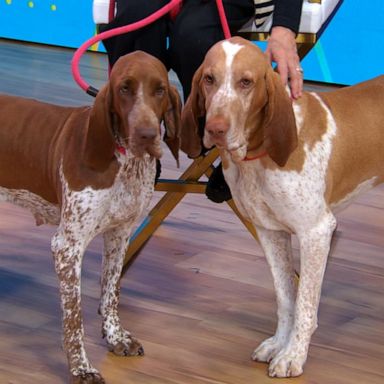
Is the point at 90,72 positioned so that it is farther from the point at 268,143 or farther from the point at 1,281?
the point at 268,143

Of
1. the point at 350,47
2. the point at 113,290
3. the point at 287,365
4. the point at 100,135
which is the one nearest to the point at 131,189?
the point at 100,135

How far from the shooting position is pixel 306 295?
2012mm

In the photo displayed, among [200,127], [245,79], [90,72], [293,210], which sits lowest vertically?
[90,72]

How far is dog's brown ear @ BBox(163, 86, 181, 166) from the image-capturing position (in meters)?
1.94

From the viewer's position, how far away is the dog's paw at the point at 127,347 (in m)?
2.09

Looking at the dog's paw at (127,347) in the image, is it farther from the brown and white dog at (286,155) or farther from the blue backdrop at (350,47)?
the blue backdrop at (350,47)

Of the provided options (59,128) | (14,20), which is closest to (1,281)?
(59,128)

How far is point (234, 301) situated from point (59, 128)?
0.70m

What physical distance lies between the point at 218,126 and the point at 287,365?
22.9 inches

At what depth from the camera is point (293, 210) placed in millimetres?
1976

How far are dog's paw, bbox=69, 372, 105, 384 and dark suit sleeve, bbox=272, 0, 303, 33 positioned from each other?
93cm

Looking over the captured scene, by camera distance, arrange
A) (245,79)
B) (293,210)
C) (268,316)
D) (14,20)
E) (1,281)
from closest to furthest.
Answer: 1. (245,79)
2. (293,210)
3. (268,316)
4. (1,281)
5. (14,20)

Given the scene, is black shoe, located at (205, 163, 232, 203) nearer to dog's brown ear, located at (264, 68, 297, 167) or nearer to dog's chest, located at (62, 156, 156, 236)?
dog's chest, located at (62, 156, 156, 236)

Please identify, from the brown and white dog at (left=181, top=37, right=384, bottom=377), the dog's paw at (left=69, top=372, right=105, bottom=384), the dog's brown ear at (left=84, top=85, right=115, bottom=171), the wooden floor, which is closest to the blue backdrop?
the wooden floor
